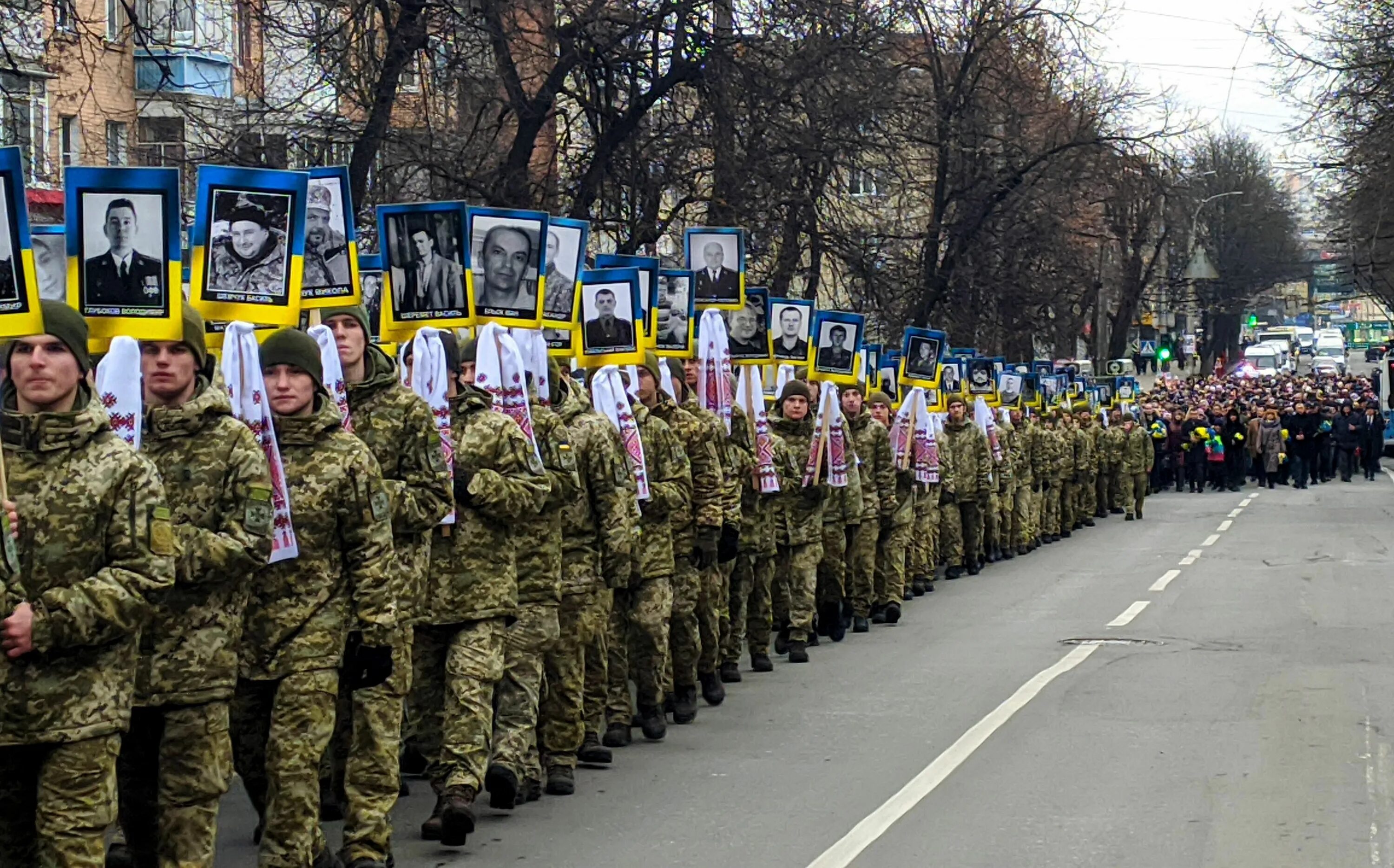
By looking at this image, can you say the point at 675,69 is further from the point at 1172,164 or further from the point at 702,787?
the point at 1172,164

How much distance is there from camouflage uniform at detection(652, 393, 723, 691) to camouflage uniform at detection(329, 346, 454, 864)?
10.5 feet

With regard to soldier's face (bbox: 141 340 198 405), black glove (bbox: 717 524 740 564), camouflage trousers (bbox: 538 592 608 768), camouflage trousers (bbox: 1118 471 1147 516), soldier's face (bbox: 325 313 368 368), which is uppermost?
soldier's face (bbox: 325 313 368 368)

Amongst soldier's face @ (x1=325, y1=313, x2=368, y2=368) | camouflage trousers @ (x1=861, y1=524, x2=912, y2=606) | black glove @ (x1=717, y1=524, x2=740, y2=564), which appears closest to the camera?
soldier's face @ (x1=325, y1=313, x2=368, y2=368)

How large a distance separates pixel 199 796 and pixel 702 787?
3256 mm

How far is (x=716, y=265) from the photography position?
1431cm

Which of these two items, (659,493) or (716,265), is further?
(716,265)

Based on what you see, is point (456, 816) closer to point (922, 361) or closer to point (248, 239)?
point (248, 239)

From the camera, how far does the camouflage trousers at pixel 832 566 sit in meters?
14.9

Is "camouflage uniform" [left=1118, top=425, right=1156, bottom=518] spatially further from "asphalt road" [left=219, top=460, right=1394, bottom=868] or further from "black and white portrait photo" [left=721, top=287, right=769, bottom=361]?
"black and white portrait photo" [left=721, top=287, right=769, bottom=361]

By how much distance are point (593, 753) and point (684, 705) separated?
1561 millimetres

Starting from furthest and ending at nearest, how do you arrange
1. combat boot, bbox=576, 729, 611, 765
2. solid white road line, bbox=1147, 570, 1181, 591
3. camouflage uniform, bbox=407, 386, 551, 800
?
1. solid white road line, bbox=1147, 570, 1181, 591
2. combat boot, bbox=576, 729, 611, 765
3. camouflage uniform, bbox=407, 386, 551, 800

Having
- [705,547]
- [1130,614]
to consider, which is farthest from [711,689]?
[1130,614]

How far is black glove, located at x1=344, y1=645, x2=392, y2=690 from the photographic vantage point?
6668mm

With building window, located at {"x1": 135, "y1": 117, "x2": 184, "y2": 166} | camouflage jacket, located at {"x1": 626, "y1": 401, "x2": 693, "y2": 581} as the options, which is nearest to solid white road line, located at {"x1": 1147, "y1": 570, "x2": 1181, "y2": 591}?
camouflage jacket, located at {"x1": 626, "y1": 401, "x2": 693, "y2": 581}
